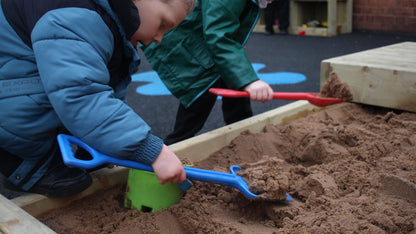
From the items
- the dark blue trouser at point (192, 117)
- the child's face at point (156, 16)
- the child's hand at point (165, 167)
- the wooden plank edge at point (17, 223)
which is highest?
the child's face at point (156, 16)

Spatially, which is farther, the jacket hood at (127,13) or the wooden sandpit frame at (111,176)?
the jacket hood at (127,13)

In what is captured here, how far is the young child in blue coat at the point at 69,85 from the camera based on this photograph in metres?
0.84

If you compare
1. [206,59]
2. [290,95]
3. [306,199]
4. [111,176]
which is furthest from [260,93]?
[111,176]

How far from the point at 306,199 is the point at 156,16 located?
0.65 metres

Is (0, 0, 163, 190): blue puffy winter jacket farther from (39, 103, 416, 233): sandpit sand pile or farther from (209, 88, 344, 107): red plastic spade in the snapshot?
(209, 88, 344, 107): red plastic spade

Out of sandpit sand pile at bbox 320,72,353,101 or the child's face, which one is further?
sandpit sand pile at bbox 320,72,353,101

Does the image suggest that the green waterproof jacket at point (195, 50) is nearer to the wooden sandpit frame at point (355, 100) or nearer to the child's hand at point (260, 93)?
the child's hand at point (260, 93)

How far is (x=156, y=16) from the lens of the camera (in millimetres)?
1015

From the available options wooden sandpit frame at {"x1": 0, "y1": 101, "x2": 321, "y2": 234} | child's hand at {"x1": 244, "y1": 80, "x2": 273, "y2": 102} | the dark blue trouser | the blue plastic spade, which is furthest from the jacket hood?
the dark blue trouser

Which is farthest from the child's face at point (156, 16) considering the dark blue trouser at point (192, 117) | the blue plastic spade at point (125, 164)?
the dark blue trouser at point (192, 117)

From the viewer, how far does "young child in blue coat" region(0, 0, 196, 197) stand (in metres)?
0.84

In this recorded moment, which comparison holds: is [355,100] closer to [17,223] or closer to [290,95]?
[290,95]

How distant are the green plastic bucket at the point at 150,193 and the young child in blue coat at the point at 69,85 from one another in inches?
5.8

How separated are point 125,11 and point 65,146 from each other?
362 mm
